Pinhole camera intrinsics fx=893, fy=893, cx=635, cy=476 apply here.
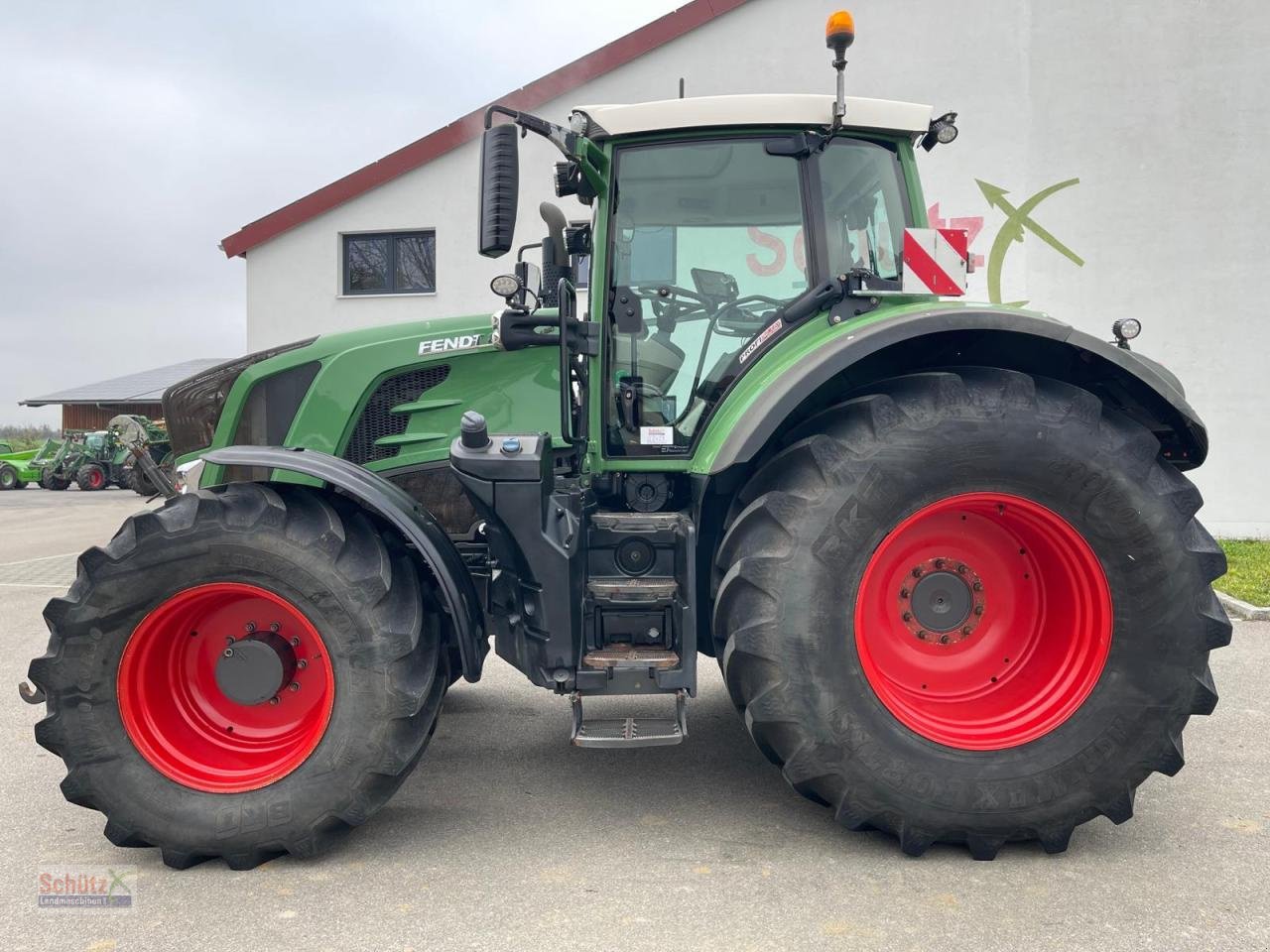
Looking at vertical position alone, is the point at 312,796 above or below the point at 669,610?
below

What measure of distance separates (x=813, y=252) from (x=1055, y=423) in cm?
101

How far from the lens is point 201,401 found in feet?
12.4

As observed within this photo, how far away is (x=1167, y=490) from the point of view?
8.87 feet

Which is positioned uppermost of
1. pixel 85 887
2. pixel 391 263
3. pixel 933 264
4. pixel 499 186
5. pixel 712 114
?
pixel 391 263

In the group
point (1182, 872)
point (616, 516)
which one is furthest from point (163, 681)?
point (1182, 872)

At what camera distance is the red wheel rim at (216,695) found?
107 inches

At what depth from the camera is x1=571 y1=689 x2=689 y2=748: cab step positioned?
2719 millimetres

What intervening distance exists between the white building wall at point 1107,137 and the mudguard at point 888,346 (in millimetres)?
7421

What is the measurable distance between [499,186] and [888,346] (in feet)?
4.27

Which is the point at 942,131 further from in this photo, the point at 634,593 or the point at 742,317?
the point at 634,593

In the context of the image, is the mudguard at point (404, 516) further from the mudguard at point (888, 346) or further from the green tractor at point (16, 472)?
the green tractor at point (16, 472)

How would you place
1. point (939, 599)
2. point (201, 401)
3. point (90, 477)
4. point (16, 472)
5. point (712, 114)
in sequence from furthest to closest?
point (16, 472)
point (90, 477)
point (201, 401)
point (712, 114)
point (939, 599)

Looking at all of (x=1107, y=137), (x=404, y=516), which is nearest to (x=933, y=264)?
(x=404, y=516)

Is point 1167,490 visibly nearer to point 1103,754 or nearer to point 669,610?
point 1103,754
